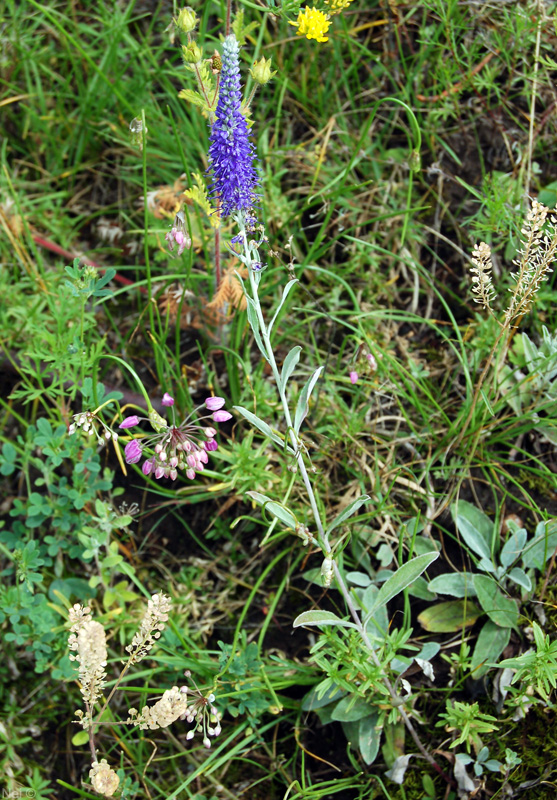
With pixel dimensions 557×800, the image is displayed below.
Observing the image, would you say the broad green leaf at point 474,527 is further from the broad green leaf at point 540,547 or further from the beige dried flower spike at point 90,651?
the beige dried flower spike at point 90,651

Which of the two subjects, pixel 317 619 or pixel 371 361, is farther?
pixel 371 361

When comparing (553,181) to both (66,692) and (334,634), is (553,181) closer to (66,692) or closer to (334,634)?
(334,634)

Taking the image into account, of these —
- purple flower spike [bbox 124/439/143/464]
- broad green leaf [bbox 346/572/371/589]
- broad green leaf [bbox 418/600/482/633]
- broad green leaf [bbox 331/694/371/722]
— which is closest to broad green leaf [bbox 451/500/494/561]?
broad green leaf [bbox 418/600/482/633]

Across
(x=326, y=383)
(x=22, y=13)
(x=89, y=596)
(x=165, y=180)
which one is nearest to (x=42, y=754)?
(x=89, y=596)

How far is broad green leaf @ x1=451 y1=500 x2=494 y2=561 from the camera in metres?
2.35

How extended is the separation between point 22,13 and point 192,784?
3.44m

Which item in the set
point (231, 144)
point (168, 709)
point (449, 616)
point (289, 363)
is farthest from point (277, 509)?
point (231, 144)

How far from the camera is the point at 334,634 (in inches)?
80.6

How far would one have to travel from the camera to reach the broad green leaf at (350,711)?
215 centimetres

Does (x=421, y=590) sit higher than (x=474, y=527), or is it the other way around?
(x=474, y=527)

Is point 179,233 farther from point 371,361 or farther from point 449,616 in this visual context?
point 449,616

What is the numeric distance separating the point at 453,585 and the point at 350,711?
0.54 m

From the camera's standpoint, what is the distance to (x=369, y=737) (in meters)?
2.16

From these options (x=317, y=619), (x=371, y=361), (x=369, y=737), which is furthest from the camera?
(x=371, y=361)
